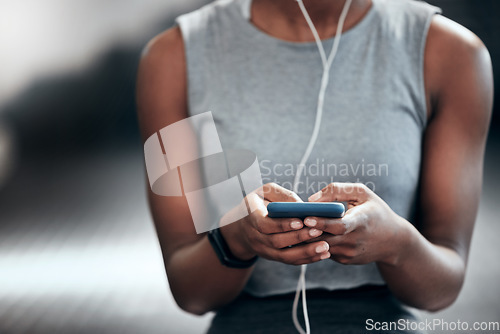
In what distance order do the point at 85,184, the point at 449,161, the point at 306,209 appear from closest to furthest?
the point at 306,209, the point at 449,161, the point at 85,184

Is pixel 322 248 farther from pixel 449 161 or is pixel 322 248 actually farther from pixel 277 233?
pixel 449 161

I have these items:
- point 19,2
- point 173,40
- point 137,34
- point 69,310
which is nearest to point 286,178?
point 173,40

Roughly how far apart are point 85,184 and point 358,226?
3.11 feet

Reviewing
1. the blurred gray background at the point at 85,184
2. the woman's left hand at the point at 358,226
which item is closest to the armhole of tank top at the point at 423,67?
the woman's left hand at the point at 358,226

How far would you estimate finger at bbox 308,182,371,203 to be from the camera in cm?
29

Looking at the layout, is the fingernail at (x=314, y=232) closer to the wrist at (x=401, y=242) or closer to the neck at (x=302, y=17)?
the wrist at (x=401, y=242)

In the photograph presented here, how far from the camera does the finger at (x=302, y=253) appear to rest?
0.29m

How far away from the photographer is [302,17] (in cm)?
43

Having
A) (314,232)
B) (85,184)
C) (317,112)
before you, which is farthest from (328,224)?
(85,184)

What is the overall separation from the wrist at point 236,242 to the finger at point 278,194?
1.1 inches

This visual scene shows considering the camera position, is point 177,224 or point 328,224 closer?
point 328,224

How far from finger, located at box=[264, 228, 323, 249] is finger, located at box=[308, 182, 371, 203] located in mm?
22

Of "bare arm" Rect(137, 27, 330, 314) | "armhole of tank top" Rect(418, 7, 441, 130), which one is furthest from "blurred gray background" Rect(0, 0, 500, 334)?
"bare arm" Rect(137, 27, 330, 314)

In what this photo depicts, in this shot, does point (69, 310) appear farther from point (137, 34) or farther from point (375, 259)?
point (137, 34)
